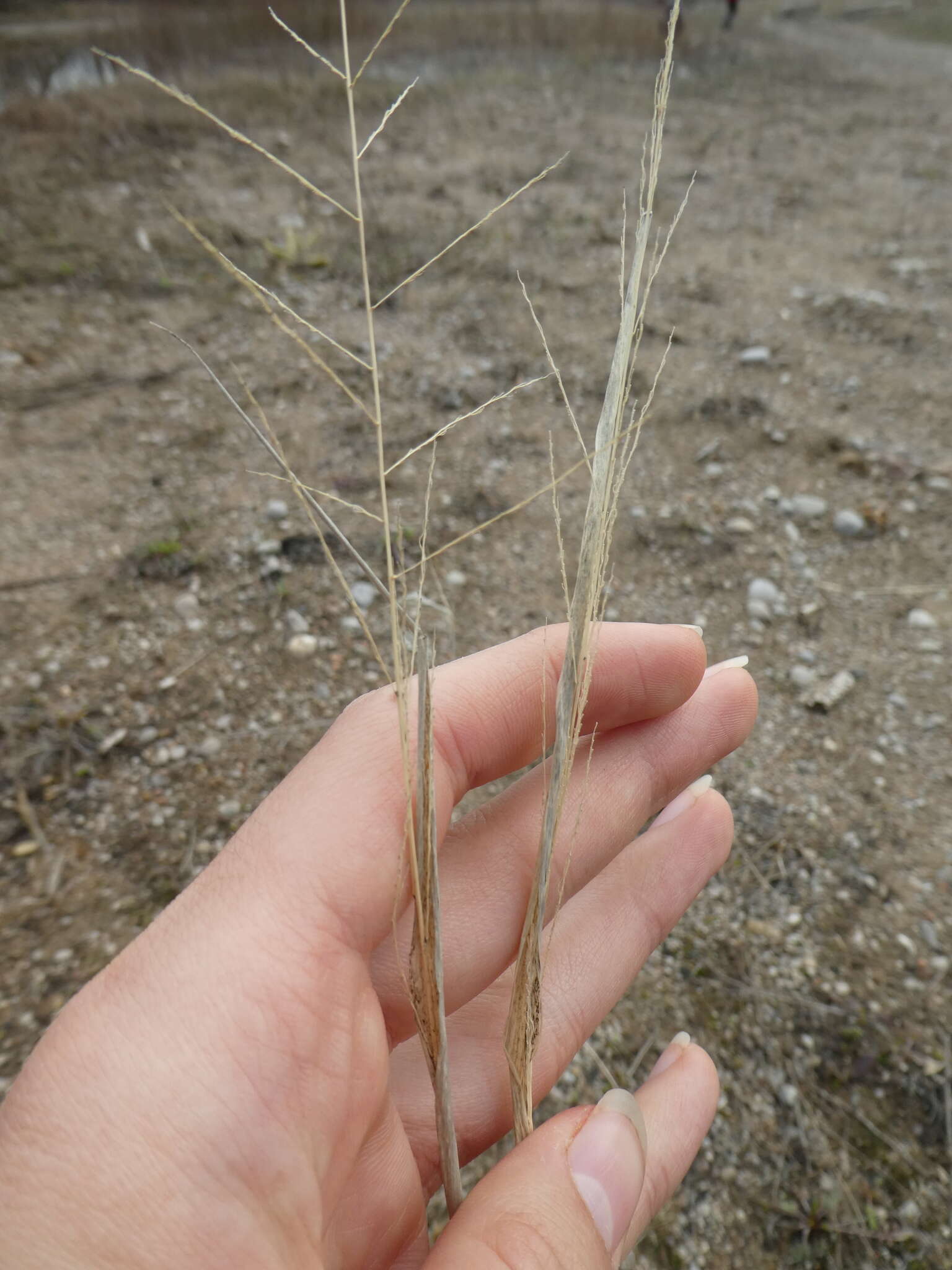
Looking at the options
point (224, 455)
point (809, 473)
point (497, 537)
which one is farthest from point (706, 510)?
→ point (224, 455)

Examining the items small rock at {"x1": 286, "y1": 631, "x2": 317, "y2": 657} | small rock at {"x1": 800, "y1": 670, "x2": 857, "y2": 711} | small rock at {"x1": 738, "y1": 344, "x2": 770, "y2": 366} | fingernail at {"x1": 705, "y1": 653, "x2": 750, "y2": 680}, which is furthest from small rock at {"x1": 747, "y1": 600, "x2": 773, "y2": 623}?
small rock at {"x1": 738, "y1": 344, "x2": 770, "y2": 366}

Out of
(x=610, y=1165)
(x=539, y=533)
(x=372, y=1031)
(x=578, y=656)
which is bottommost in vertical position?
(x=539, y=533)

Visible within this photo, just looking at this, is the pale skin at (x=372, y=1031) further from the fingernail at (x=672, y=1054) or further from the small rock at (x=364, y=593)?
the small rock at (x=364, y=593)

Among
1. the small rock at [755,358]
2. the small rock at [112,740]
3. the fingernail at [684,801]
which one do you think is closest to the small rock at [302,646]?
the small rock at [112,740]

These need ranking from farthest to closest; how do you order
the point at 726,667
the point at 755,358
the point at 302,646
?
1. the point at 755,358
2. the point at 302,646
3. the point at 726,667

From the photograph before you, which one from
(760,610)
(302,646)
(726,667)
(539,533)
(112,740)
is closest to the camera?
(726,667)

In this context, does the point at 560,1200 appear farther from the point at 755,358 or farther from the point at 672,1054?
the point at 755,358

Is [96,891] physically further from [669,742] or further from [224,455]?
[224,455]

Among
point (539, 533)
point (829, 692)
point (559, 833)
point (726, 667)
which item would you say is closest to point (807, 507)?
point (829, 692)

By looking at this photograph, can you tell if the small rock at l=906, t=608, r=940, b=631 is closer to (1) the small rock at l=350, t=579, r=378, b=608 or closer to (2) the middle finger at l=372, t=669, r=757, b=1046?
(2) the middle finger at l=372, t=669, r=757, b=1046
